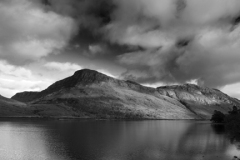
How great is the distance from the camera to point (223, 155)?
7762cm

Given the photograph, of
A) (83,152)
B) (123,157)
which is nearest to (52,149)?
(83,152)

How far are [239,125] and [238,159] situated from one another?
320 ft

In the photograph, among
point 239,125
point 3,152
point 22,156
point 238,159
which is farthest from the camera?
point 239,125

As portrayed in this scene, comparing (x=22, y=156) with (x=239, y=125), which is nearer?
(x=22, y=156)

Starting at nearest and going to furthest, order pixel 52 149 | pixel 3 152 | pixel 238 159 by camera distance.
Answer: pixel 238 159 → pixel 3 152 → pixel 52 149

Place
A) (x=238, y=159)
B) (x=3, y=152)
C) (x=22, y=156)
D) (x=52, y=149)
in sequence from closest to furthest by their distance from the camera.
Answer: (x=238, y=159) < (x=22, y=156) < (x=3, y=152) < (x=52, y=149)

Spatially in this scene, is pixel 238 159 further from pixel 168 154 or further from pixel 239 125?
pixel 239 125

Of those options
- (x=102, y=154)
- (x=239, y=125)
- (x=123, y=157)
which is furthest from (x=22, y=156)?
(x=239, y=125)

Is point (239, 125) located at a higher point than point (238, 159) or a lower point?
higher

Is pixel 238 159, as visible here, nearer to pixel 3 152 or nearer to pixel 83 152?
pixel 83 152

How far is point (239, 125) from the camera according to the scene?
513 feet

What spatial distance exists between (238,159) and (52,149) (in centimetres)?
6418

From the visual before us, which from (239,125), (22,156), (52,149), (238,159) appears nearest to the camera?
(238,159)

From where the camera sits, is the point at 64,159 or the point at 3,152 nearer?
the point at 64,159
